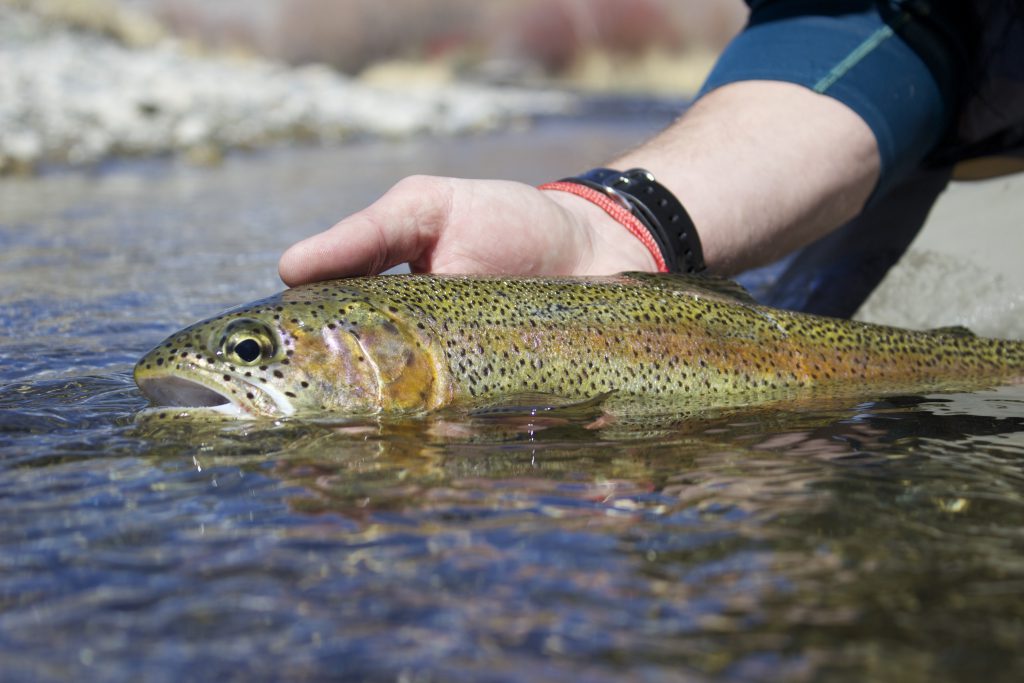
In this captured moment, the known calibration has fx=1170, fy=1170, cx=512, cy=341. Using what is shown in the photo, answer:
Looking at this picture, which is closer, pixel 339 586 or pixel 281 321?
pixel 339 586

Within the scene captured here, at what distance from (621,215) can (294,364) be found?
5.58ft

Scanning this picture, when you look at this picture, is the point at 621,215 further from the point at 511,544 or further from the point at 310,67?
the point at 310,67

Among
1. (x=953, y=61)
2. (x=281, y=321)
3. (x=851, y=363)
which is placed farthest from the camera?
(x=953, y=61)

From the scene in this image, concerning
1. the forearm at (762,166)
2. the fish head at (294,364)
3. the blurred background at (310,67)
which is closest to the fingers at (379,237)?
the fish head at (294,364)

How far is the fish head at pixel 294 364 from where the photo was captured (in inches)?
125

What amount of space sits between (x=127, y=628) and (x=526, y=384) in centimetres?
163

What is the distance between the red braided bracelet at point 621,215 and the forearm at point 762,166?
10.5 inches

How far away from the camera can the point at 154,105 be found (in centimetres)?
1445

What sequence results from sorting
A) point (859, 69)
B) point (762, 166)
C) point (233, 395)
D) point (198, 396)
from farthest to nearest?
1. point (859, 69)
2. point (762, 166)
3. point (198, 396)
4. point (233, 395)

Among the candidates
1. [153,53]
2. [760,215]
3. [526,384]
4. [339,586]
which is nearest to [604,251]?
[760,215]

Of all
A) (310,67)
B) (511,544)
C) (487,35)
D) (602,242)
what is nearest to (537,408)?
(511,544)

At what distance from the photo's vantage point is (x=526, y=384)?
11.2 feet

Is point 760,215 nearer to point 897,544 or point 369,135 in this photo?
point 897,544

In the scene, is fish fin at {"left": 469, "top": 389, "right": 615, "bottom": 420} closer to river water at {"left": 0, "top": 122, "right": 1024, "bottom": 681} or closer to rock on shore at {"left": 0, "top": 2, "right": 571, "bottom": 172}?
river water at {"left": 0, "top": 122, "right": 1024, "bottom": 681}
